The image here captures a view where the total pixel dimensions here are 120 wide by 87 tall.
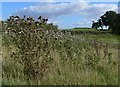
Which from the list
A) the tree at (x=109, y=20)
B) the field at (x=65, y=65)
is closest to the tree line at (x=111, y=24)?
the tree at (x=109, y=20)

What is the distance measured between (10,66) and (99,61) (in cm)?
235

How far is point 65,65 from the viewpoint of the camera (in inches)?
323

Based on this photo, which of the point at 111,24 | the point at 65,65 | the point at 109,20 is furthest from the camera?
the point at 109,20

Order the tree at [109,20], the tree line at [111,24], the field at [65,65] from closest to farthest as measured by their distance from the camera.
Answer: the field at [65,65] → the tree line at [111,24] → the tree at [109,20]

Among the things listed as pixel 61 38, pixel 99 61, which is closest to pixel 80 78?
pixel 99 61

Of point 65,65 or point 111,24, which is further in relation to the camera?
point 111,24

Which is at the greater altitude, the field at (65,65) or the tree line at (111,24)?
the field at (65,65)

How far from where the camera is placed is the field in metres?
7.21

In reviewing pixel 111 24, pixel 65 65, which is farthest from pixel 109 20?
pixel 65 65

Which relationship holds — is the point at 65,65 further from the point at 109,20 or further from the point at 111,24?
the point at 109,20

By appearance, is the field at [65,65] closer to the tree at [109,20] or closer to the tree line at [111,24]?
the tree line at [111,24]

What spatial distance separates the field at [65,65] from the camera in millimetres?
7211

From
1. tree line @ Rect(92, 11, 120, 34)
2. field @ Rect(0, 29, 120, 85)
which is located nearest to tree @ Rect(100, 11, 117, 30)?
tree line @ Rect(92, 11, 120, 34)

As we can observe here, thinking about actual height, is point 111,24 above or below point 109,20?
above
